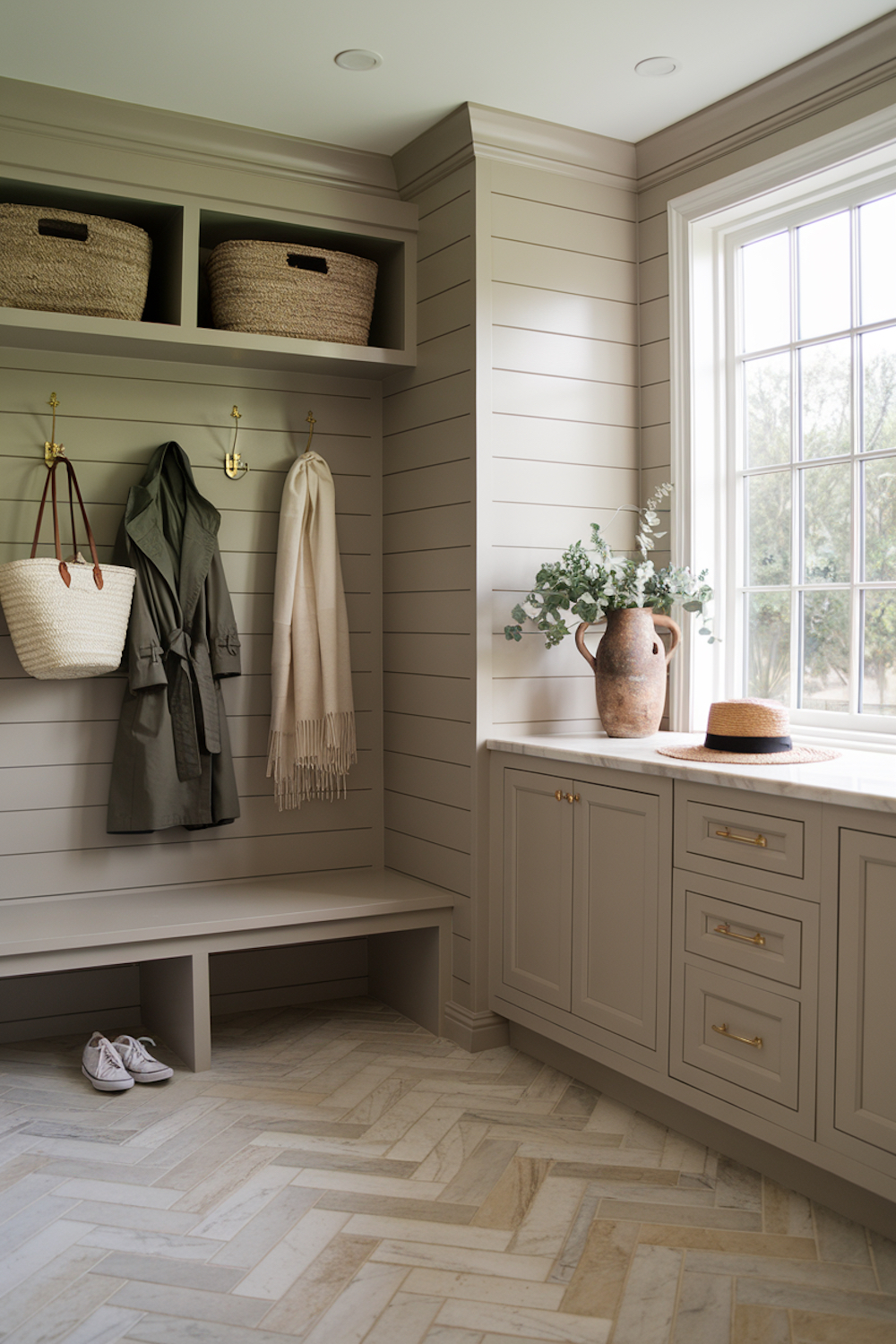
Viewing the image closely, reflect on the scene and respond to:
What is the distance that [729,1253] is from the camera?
1.94 m

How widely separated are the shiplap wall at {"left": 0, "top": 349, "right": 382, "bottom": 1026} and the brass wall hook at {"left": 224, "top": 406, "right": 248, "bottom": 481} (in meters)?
0.02

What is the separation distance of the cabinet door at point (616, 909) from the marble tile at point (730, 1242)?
1.45ft

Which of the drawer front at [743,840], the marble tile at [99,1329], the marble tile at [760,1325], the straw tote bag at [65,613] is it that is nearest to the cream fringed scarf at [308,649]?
the straw tote bag at [65,613]

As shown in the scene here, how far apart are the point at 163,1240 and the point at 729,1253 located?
3.42ft

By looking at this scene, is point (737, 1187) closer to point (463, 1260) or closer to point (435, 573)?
point (463, 1260)

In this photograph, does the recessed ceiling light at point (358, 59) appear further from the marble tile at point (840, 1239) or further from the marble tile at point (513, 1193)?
the marble tile at point (840, 1239)

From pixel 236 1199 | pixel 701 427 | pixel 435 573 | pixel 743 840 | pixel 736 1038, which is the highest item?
pixel 701 427

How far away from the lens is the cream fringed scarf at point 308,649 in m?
3.14

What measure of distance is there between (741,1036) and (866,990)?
0.35 meters

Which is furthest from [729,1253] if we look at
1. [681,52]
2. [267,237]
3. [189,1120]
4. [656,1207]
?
[267,237]

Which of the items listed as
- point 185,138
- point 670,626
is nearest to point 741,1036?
point 670,626

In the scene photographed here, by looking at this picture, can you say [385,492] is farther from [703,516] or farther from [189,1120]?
[189,1120]

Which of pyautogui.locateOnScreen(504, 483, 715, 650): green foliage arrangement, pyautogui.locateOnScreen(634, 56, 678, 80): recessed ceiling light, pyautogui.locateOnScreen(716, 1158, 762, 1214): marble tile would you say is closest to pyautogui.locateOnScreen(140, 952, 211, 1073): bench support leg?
pyautogui.locateOnScreen(504, 483, 715, 650): green foliage arrangement

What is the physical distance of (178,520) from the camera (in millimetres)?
3025
